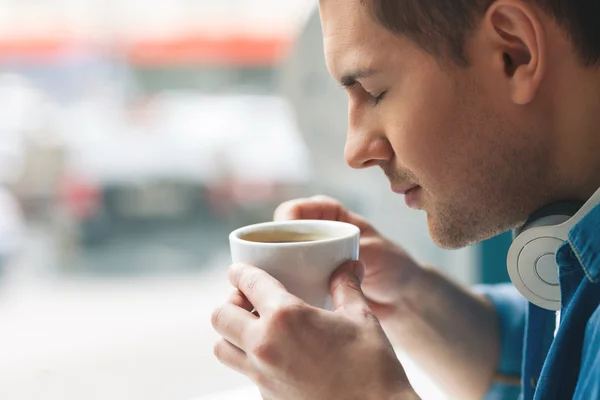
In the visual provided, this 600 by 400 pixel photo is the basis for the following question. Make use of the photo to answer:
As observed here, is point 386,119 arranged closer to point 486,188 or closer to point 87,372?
point 486,188

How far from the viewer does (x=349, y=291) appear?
0.71 meters

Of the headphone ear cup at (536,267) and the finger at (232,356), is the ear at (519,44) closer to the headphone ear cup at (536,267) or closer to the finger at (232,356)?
the headphone ear cup at (536,267)

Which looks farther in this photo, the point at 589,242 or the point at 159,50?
the point at 159,50

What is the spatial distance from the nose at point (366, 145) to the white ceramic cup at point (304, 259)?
0.12 metres

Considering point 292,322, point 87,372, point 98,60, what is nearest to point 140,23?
point 98,60

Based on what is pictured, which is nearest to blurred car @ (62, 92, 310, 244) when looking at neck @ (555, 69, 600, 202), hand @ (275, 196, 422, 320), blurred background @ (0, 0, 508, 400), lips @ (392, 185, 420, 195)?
blurred background @ (0, 0, 508, 400)

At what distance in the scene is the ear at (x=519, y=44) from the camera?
71 cm

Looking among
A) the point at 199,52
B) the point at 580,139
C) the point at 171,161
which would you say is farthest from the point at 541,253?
the point at 171,161

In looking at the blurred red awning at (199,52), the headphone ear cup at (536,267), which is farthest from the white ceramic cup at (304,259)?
the blurred red awning at (199,52)

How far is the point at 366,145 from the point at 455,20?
191mm

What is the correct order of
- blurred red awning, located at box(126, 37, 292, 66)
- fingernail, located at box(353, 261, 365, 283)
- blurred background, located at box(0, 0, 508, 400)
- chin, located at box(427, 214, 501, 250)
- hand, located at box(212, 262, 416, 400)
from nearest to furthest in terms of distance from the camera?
hand, located at box(212, 262, 416, 400)
fingernail, located at box(353, 261, 365, 283)
chin, located at box(427, 214, 501, 250)
blurred background, located at box(0, 0, 508, 400)
blurred red awning, located at box(126, 37, 292, 66)

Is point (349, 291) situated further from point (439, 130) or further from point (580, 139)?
point (580, 139)

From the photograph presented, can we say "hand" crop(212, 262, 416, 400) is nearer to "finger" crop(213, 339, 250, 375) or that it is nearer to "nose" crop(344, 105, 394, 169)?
"finger" crop(213, 339, 250, 375)

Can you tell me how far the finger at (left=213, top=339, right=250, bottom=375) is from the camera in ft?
2.34
